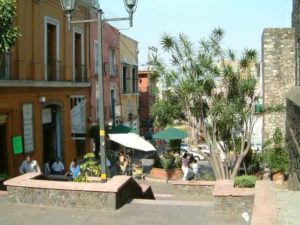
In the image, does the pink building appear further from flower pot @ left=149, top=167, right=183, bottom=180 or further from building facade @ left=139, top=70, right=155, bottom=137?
flower pot @ left=149, top=167, right=183, bottom=180

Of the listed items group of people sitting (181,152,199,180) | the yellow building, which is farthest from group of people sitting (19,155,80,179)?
the yellow building

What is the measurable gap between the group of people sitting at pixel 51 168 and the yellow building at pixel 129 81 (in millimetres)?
17367

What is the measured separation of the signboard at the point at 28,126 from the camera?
65.1ft

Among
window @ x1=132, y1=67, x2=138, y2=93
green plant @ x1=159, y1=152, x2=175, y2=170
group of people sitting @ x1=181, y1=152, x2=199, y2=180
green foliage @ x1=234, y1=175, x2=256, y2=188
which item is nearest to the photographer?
green foliage @ x1=234, y1=175, x2=256, y2=188

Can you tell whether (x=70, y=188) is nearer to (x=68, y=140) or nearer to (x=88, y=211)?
(x=88, y=211)

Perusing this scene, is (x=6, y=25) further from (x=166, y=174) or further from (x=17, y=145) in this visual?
(x=166, y=174)

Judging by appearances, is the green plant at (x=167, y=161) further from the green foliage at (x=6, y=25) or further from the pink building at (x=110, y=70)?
the green foliage at (x=6, y=25)

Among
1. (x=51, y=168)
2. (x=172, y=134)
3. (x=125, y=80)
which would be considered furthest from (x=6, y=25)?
(x=125, y=80)

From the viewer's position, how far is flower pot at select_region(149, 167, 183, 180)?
849 inches

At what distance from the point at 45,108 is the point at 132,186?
41.0 ft

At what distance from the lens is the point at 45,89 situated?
71.6ft

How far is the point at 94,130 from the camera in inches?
1083

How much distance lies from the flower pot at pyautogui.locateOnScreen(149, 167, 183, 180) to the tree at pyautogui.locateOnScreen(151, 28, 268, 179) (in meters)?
2.89

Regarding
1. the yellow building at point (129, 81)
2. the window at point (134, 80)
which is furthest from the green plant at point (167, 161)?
the window at point (134, 80)
